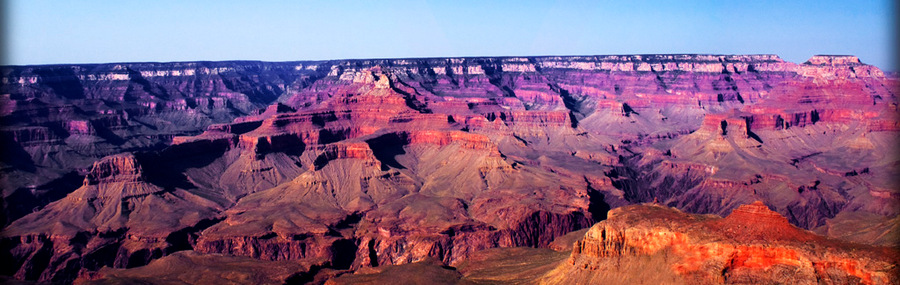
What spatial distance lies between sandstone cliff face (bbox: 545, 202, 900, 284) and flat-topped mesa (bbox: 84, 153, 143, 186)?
79.4m

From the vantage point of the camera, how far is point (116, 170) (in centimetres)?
11300

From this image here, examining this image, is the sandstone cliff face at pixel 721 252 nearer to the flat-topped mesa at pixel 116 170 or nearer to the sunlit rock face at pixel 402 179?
the sunlit rock face at pixel 402 179

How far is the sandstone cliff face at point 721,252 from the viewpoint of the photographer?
4669 centimetres

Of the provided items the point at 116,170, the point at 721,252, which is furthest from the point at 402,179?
the point at 721,252

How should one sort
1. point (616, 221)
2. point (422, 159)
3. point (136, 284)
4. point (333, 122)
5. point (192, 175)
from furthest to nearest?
1. point (333, 122)
2. point (422, 159)
3. point (192, 175)
4. point (136, 284)
5. point (616, 221)

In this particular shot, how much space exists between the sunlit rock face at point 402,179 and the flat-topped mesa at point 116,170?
26 cm

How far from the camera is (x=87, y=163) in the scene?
6368 inches

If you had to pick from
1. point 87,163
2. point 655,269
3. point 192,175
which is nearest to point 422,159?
point 192,175

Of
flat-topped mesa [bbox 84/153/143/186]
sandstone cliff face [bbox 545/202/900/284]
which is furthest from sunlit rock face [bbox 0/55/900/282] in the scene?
sandstone cliff face [bbox 545/202/900/284]

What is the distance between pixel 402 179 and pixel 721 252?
80927mm

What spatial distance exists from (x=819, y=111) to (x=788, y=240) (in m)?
146

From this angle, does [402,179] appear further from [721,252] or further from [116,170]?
[721,252]

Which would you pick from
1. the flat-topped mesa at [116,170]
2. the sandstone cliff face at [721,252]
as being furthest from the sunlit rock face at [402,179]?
the sandstone cliff face at [721,252]

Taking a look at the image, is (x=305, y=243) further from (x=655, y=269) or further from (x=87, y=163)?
(x=87, y=163)
